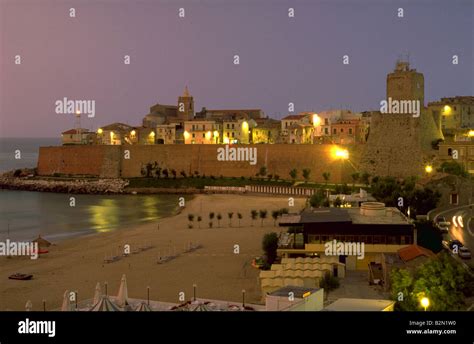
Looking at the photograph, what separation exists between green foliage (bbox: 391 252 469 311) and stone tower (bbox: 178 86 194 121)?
38.9 meters

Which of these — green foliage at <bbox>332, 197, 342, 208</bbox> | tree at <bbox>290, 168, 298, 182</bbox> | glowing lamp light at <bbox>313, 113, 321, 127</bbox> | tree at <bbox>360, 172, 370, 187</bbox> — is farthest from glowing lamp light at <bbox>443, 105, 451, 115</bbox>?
green foliage at <bbox>332, 197, 342, 208</bbox>

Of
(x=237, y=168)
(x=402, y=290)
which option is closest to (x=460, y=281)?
(x=402, y=290)

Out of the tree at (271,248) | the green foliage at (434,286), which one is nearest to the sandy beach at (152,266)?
the tree at (271,248)

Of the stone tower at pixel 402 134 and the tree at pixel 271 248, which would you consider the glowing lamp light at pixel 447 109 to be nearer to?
the stone tower at pixel 402 134

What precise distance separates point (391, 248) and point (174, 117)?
39.4 metres

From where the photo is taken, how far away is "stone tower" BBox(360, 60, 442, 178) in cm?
2833

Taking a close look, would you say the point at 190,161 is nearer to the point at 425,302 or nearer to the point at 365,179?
the point at 365,179

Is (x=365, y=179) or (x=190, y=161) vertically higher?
(x=190, y=161)

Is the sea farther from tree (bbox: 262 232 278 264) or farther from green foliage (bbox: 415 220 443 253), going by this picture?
green foliage (bbox: 415 220 443 253)

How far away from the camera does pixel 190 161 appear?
40.1 metres

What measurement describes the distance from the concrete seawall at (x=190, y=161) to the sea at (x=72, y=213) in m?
4.44

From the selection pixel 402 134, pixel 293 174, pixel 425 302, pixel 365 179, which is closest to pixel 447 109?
pixel 402 134

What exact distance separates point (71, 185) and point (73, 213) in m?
12.2

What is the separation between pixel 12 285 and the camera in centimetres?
1385
